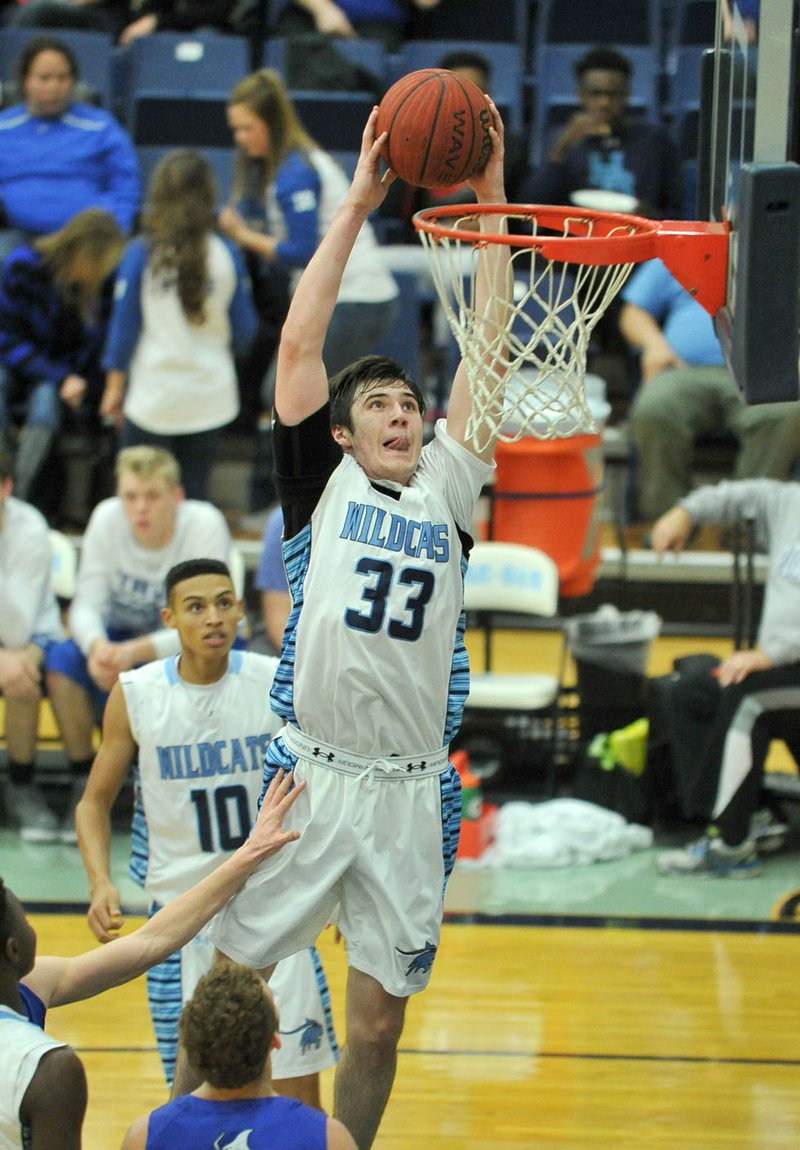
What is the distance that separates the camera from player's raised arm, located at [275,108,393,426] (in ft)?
11.7

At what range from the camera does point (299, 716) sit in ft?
12.2

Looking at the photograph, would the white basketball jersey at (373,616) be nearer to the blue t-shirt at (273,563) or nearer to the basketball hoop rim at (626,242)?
the basketball hoop rim at (626,242)

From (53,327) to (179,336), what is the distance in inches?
34.2

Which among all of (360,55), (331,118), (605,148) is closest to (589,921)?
(605,148)

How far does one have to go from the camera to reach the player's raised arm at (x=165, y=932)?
3.33m

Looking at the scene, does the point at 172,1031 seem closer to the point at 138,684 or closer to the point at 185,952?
the point at 185,952

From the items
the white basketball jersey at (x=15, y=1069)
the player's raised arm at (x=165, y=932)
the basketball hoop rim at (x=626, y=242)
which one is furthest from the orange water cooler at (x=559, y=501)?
the white basketball jersey at (x=15, y=1069)

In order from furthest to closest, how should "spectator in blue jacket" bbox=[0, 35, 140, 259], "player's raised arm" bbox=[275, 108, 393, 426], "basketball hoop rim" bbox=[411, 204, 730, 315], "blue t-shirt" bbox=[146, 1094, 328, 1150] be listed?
"spectator in blue jacket" bbox=[0, 35, 140, 259]
"basketball hoop rim" bbox=[411, 204, 730, 315]
"player's raised arm" bbox=[275, 108, 393, 426]
"blue t-shirt" bbox=[146, 1094, 328, 1150]

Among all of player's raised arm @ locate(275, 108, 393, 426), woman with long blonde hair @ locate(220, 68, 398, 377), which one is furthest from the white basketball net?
woman with long blonde hair @ locate(220, 68, 398, 377)

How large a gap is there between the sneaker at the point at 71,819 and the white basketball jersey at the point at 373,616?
3.29 m

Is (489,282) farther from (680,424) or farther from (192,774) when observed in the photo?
(680,424)

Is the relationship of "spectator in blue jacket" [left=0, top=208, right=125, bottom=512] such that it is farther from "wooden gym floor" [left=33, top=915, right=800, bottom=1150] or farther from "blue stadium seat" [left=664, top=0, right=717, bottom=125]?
"blue stadium seat" [left=664, top=0, right=717, bottom=125]

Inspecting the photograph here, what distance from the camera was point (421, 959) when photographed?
145 inches

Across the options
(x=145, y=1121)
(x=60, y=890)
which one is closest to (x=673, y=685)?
(x=60, y=890)
